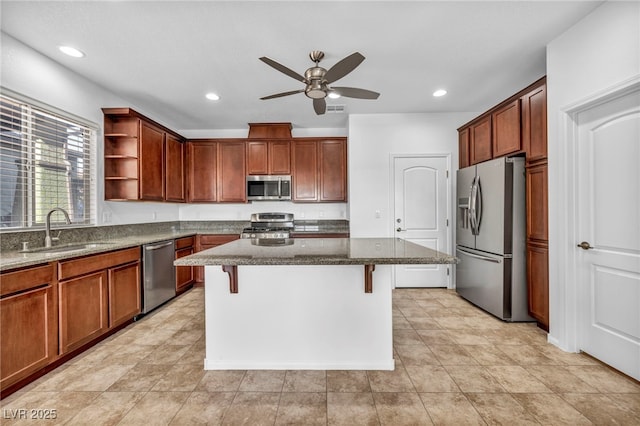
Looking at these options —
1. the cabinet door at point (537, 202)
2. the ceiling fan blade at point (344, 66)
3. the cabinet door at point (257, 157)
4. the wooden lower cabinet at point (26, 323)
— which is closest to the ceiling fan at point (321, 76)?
the ceiling fan blade at point (344, 66)

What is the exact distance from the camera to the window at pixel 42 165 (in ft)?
7.84

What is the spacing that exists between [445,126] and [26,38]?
4.83 metres

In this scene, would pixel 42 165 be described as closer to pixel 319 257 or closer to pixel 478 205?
pixel 319 257

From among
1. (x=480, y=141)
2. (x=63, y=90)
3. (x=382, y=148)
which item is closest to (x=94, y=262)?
(x=63, y=90)

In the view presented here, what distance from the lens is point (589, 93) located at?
2.19 meters

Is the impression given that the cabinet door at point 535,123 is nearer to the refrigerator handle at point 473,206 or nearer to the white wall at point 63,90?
the refrigerator handle at point 473,206

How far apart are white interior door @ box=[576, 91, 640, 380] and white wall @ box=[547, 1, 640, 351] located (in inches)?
3.3

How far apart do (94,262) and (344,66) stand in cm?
272

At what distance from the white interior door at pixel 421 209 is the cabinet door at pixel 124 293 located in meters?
3.42

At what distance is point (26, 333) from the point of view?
1.99 metres

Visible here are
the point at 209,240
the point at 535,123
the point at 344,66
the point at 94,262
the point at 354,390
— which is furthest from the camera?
the point at 209,240

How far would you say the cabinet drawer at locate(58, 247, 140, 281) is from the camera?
228 centimetres

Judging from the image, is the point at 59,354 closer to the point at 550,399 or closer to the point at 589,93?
the point at 550,399

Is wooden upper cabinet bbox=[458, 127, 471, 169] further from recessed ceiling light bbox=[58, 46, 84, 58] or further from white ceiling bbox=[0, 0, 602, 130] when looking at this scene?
recessed ceiling light bbox=[58, 46, 84, 58]
